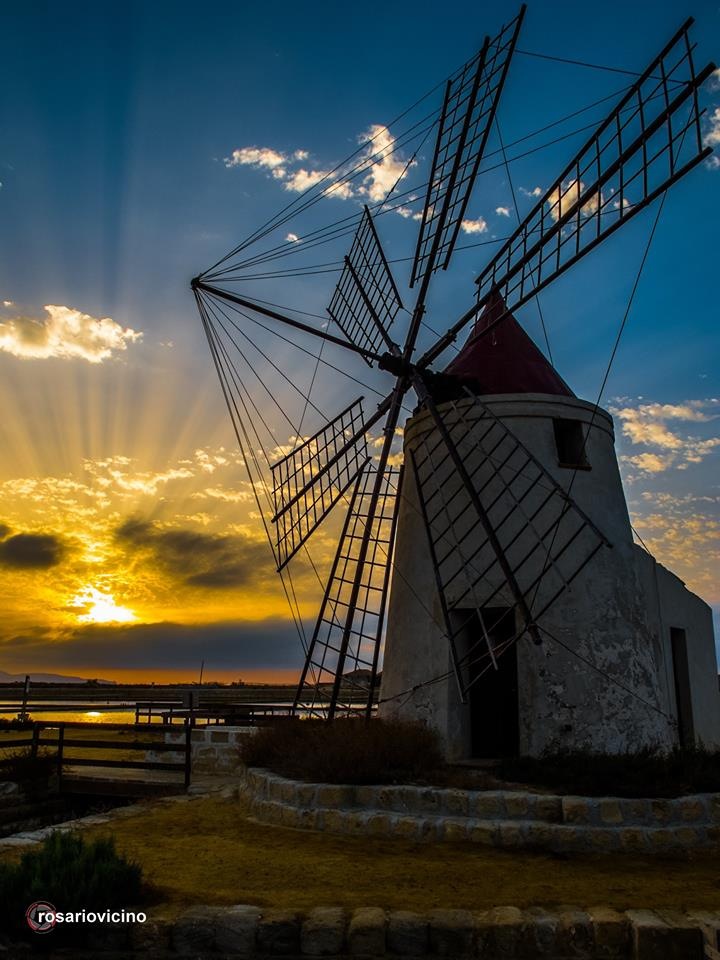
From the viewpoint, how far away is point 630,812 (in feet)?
23.0

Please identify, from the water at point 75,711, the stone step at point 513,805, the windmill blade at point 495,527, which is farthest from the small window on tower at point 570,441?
the water at point 75,711

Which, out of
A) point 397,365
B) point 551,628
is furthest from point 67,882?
point 397,365

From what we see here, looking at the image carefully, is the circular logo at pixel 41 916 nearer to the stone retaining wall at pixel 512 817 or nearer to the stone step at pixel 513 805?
the stone retaining wall at pixel 512 817

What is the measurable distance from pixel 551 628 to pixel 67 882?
6353mm

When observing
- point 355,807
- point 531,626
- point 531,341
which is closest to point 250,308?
point 531,341

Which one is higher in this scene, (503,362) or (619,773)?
(503,362)

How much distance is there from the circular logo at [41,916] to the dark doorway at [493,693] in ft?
21.3

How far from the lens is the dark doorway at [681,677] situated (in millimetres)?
11773

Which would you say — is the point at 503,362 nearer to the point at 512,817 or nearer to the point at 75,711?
the point at 512,817

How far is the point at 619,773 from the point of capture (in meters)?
7.70

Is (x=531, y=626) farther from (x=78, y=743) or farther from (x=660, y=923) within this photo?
(x=78, y=743)

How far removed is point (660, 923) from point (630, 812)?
2639 millimetres

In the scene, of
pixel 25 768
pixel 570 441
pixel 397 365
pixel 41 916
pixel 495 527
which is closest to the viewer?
pixel 41 916

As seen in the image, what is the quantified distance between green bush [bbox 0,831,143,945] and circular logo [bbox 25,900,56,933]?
3 cm
